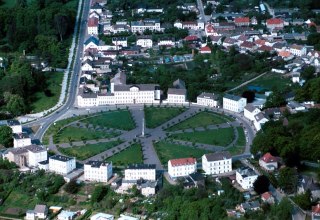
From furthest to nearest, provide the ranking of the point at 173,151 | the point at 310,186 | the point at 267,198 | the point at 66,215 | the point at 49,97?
the point at 49,97 < the point at 173,151 < the point at 310,186 < the point at 267,198 < the point at 66,215

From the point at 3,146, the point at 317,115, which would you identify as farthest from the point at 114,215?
the point at 317,115

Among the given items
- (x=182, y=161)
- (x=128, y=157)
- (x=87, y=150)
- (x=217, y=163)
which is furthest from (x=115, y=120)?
(x=217, y=163)

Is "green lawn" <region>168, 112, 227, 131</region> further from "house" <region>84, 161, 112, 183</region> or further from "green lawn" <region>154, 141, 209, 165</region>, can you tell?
"house" <region>84, 161, 112, 183</region>

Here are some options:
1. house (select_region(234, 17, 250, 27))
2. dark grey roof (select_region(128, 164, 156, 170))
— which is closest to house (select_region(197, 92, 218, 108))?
dark grey roof (select_region(128, 164, 156, 170))

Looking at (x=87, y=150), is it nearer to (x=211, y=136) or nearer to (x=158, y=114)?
(x=158, y=114)

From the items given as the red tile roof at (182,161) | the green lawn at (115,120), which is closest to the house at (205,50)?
the green lawn at (115,120)

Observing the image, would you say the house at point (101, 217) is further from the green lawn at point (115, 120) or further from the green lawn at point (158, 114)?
the green lawn at point (158, 114)
